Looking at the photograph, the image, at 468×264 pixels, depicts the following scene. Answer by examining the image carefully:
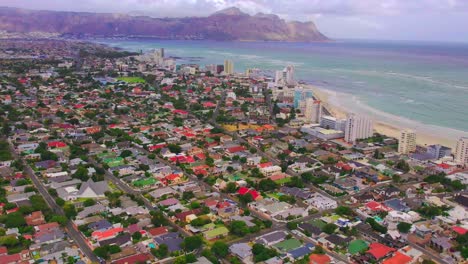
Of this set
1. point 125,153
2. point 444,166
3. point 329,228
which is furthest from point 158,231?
point 444,166

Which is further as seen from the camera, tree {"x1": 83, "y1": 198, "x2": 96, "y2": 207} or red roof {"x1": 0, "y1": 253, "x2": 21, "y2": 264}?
tree {"x1": 83, "y1": 198, "x2": 96, "y2": 207}

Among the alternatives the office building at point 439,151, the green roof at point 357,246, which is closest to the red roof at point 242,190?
the green roof at point 357,246

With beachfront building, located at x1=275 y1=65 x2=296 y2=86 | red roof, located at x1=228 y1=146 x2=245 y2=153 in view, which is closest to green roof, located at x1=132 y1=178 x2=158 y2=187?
red roof, located at x1=228 y1=146 x2=245 y2=153

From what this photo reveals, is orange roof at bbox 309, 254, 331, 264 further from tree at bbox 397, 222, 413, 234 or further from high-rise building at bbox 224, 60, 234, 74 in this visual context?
high-rise building at bbox 224, 60, 234, 74

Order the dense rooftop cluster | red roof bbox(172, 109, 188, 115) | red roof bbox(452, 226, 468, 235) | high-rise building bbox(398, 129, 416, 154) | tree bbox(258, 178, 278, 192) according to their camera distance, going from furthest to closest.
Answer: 1. red roof bbox(172, 109, 188, 115)
2. high-rise building bbox(398, 129, 416, 154)
3. tree bbox(258, 178, 278, 192)
4. red roof bbox(452, 226, 468, 235)
5. the dense rooftop cluster

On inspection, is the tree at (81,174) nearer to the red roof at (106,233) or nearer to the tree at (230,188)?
the red roof at (106,233)

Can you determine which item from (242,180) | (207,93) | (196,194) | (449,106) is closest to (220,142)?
(242,180)
